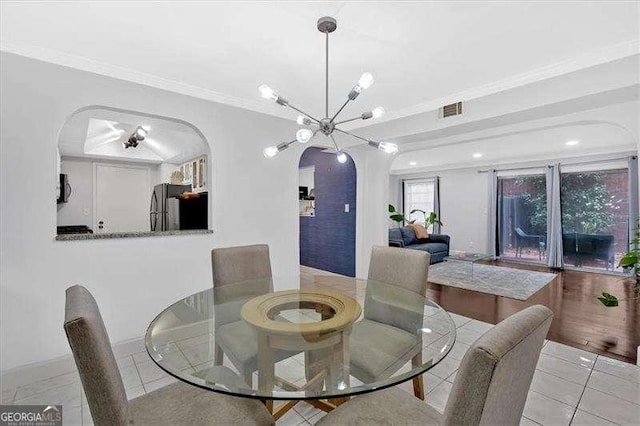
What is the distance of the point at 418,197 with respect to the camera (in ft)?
29.1

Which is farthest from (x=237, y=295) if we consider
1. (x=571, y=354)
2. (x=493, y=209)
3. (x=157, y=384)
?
Result: (x=493, y=209)

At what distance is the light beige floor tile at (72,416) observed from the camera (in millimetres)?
1736

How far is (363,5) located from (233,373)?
6.63 ft

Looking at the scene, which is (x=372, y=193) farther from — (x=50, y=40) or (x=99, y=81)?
(x=50, y=40)

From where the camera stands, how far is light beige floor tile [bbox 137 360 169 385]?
215 cm

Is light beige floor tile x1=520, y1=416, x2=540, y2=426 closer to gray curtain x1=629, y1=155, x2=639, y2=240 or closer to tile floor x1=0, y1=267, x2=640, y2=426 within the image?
tile floor x1=0, y1=267, x2=640, y2=426

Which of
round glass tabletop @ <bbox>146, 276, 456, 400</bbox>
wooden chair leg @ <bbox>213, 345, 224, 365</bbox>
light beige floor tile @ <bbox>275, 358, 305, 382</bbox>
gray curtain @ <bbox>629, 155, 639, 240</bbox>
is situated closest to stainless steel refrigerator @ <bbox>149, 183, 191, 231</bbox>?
round glass tabletop @ <bbox>146, 276, 456, 400</bbox>

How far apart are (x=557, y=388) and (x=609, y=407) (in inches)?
10.2

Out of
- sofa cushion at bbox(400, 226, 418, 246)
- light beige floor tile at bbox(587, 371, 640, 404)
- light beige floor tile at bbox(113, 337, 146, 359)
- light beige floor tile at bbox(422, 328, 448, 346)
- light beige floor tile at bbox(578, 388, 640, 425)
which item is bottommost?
light beige floor tile at bbox(578, 388, 640, 425)

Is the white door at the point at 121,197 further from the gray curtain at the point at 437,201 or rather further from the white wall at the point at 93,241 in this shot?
the gray curtain at the point at 437,201

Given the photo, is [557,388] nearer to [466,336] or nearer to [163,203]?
[466,336]

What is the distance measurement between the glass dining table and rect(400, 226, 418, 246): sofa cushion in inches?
181

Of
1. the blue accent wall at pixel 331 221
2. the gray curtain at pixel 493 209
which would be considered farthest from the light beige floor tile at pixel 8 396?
the gray curtain at pixel 493 209

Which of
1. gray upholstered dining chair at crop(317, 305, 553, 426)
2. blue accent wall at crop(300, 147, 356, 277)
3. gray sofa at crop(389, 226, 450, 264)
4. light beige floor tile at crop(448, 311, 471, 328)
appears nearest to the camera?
gray upholstered dining chair at crop(317, 305, 553, 426)
